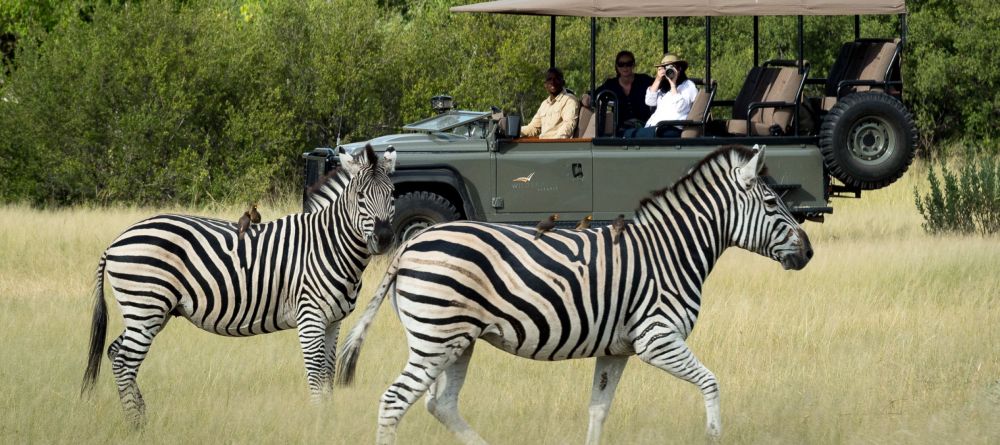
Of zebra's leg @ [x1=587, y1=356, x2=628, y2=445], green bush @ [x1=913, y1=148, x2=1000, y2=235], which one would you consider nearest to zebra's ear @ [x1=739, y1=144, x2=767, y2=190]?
zebra's leg @ [x1=587, y1=356, x2=628, y2=445]

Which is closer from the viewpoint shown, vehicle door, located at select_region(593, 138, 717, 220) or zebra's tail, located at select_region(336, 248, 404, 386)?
zebra's tail, located at select_region(336, 248, 404, 386)

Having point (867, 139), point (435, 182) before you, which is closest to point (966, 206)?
point (867, 139)

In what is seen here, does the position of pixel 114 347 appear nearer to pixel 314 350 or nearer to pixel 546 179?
pixel 314 350

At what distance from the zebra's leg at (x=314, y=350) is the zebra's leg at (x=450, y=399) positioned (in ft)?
3.47

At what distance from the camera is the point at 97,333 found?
7.12 meters

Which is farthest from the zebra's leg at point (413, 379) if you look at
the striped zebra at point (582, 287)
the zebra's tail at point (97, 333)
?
the zebra's tail at point (97, 333)

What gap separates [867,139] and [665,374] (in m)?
5.03

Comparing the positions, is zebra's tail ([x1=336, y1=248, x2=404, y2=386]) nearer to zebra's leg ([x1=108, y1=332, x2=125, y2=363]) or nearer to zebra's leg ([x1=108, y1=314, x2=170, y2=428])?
zebra's leg ([x1=108, y1=314, x2=170, y2=428])

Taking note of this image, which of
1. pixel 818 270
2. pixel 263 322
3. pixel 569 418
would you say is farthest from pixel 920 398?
pixel 818 270

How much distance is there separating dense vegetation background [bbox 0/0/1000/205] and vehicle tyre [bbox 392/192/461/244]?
317 inches

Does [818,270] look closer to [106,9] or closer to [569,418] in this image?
[569,418]

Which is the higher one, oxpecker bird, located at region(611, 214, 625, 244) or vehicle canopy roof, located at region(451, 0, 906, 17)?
vehicle canopy roof, located at region(451, 0, 906, 17)

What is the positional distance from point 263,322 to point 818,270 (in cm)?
642

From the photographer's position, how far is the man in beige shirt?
496 inches
